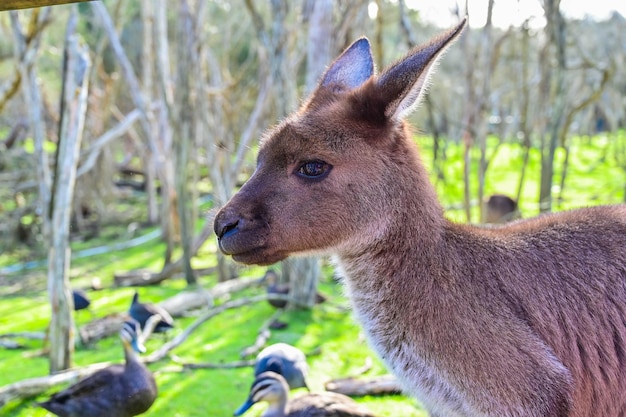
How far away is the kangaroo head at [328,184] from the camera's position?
287 cm

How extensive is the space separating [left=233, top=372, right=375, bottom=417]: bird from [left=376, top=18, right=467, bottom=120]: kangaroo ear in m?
1.92

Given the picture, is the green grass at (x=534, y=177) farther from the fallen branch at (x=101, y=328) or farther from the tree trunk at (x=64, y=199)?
the tree trunk at (x=64, y=199)

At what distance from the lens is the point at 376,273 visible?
3.00m

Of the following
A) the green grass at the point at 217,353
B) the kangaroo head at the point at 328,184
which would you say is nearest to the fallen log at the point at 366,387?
the green grass at the point at 217,353

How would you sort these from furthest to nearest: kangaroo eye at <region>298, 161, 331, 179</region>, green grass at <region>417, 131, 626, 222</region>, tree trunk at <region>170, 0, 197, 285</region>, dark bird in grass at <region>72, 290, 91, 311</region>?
1. green grass at <region>417, 131, 626, 222</region>
2. tree trunk at <region>170, 0, 197, 285</region>
3. dark bird in grass at <region>72, 290, 91, 311</region>
4. kangaroo eye at <region>298, 161, 331, 179</region>

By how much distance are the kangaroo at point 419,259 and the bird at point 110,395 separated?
5.94ft

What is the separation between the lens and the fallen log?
4590 mm

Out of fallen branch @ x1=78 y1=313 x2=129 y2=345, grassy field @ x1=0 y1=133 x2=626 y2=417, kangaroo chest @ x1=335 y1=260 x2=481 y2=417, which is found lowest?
grassy field @ x1=0 y1=133 x2=626 y2=417

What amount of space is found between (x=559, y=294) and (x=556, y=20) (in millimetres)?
5387

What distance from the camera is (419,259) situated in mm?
2943

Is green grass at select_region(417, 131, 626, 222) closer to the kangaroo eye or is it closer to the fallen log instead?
the fallen log

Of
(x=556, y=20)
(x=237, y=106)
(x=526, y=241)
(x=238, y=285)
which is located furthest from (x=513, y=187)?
(x=526, y=241)

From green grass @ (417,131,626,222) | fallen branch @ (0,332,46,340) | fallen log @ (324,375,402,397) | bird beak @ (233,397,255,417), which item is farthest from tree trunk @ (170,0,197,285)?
green grass @ (417,131,626,222)

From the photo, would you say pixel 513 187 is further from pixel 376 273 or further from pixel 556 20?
pixel 376 273
